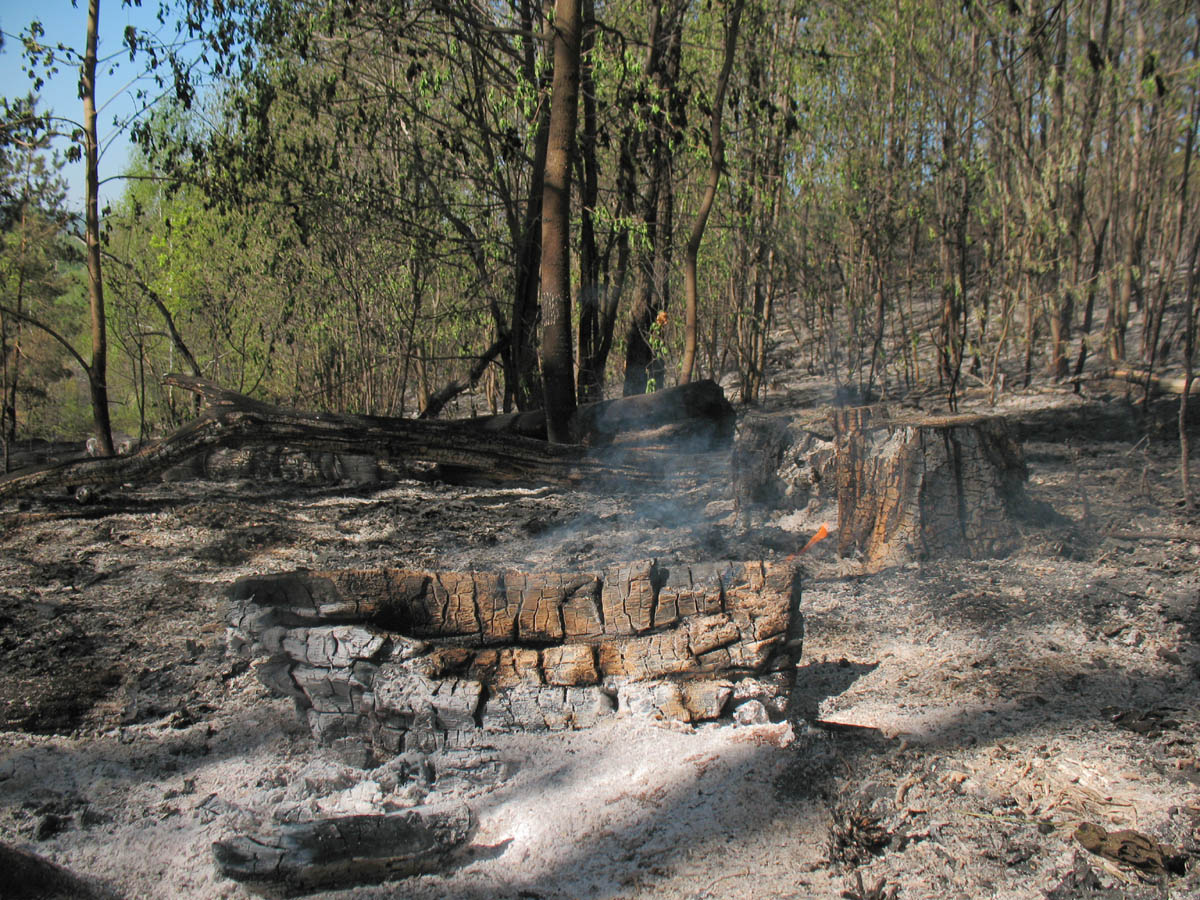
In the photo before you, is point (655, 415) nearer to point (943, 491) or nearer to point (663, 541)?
point (663, 541)

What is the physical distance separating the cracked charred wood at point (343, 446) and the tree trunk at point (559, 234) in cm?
88

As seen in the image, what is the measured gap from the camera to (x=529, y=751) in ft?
8.05

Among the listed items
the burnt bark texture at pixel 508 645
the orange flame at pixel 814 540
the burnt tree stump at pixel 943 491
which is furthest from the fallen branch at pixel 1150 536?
the burnt bark texture at pixel 508 645

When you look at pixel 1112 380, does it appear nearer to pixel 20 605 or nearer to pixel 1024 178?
pixel 1024 178

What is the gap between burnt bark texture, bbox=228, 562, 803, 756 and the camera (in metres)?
2.52

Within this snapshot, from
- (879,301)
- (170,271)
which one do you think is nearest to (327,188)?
(879,301)

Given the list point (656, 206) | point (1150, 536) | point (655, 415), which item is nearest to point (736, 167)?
point (656, 206)

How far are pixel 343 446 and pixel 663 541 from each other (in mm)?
2271

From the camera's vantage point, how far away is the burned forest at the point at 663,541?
2.06 m

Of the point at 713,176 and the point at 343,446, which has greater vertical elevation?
the point at 713,176

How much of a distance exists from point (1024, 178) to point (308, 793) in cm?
734

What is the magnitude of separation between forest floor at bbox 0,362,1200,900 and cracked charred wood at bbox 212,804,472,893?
0.15ft

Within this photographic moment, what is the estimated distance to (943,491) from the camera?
12.5ft

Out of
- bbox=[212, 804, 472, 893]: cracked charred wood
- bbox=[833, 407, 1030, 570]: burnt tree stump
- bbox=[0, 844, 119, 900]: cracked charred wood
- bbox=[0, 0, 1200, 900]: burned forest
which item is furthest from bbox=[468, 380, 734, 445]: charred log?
bbox=[0, 844, 119, 900]: cracked charred wood
